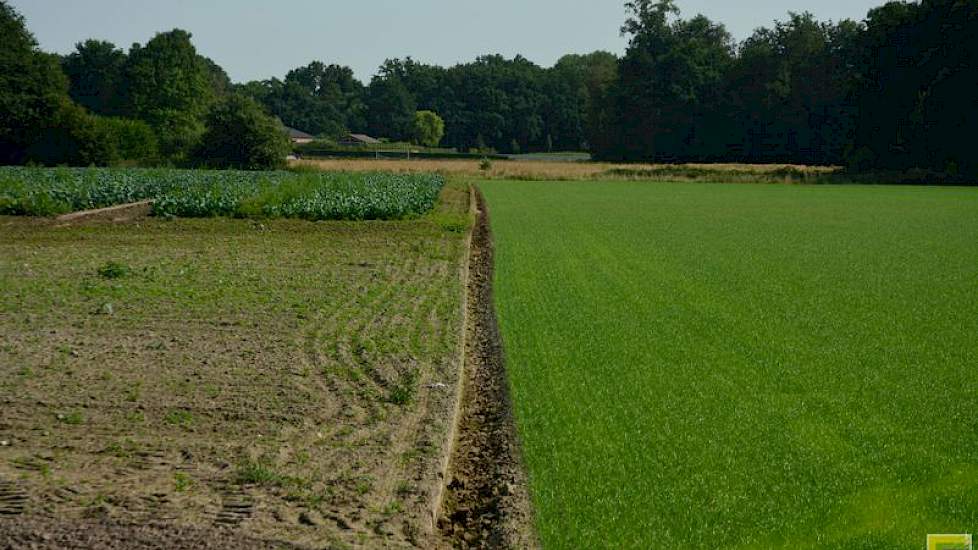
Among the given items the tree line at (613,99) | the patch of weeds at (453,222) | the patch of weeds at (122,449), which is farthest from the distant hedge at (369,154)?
the patch of weeds at (122,449)

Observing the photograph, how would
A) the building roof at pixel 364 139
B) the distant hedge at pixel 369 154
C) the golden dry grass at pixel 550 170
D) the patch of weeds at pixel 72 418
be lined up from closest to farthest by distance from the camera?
the patch of weeds at pixel 72 418
the golden dry grass at pixel 550 170
the distant hedge at pixel 369 154
the building roof at pixel 364 139

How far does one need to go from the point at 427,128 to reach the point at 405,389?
376 feet

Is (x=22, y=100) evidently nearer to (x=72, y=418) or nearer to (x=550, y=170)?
(x=550, y=170)

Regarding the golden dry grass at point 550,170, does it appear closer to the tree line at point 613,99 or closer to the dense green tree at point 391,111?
the tree line at point 613,99

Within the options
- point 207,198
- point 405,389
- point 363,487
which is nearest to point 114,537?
point 363,487

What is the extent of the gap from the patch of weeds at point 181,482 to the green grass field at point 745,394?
2.33 meters

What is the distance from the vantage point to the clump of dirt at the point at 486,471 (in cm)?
569

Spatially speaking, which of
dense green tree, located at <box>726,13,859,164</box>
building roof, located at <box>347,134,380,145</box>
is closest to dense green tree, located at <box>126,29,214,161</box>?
building roof, located at <box>347,134,380,145</box>

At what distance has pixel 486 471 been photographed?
6.91 m

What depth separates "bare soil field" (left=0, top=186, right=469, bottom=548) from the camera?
559 cm

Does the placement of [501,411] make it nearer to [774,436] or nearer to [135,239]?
[774,436]

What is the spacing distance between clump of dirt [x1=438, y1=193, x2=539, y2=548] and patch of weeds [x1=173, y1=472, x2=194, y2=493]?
171 cm

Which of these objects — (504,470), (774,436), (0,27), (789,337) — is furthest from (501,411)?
(0,27)

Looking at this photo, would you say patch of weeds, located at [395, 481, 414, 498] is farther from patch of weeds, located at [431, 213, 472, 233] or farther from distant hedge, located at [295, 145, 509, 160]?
distant hedge, located at [295, 145, 509, 160]
